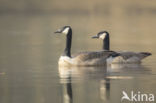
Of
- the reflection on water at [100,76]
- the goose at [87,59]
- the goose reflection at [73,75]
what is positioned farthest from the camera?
the goose at [87,59]

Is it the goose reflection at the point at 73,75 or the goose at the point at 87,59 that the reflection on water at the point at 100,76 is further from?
the goose at the point at 87,59

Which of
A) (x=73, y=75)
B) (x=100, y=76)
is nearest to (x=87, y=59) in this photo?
(x=73, y=75)

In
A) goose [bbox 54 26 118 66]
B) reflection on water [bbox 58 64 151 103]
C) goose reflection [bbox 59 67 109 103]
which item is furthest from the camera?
goose [bbox 54 26 118 66]

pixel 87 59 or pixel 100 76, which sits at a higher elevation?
pixel 87 59

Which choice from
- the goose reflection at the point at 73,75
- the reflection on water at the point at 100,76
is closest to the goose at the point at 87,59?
the reflection on water at the point at 100,76

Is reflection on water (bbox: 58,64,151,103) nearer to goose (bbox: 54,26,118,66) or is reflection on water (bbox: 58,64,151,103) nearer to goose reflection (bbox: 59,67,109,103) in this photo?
goose reflection (bbox: 59,67,109,103)

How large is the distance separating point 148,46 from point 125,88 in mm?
11988

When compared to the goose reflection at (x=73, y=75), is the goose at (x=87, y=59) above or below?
above

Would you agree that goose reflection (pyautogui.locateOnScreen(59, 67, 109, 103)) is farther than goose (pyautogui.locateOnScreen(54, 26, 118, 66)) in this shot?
No

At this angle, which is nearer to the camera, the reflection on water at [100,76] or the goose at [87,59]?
the reflection on water at [100,76]

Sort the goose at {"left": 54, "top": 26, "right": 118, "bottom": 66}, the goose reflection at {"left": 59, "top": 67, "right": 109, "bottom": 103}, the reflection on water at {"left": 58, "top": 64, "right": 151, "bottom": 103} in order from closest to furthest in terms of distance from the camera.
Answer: the reflection on water at {"left": 58, "top": 64, "right": 151, "bottom": 103}, the goose reflection at {"left": 59, "top": 67, "right": 109, "bottom": 103}, the goose at {"left": 54, "top": 26, "right": 118, "bottom": 66}

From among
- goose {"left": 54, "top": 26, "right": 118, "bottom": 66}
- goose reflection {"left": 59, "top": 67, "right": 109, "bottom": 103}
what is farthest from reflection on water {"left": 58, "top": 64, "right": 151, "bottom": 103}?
goose {"left": 54, "top": 26, "right": 118, "bottom": 66}

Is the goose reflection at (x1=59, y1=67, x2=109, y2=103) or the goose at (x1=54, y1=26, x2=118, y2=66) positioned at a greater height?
the goose at (x1=54, y1=26, x2=118, y2=66)

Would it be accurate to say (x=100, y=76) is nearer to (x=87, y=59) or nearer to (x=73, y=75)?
(x=73, y=75)
